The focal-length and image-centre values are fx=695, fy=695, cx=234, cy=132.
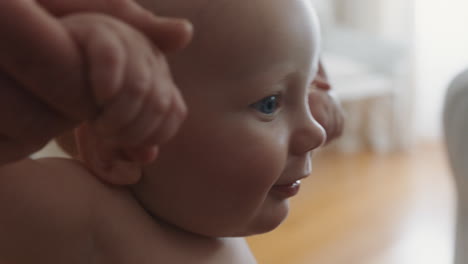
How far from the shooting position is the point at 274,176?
0.59 meters

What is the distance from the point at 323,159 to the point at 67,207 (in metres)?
2.20

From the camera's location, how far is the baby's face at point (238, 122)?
543 millimetres

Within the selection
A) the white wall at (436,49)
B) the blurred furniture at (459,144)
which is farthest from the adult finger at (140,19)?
the white wall at (436,49)

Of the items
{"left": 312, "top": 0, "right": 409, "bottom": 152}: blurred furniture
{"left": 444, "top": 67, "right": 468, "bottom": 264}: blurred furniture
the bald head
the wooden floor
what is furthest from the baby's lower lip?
{"left": 312, "top": 0, "right": 409, "bottom": 152}: blurred furniture

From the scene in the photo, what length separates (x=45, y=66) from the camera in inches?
15.6

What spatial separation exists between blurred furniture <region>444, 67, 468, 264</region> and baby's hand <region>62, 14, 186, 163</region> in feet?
1.91

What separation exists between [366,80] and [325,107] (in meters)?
1.79

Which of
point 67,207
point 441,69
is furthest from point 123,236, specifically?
point 441,69

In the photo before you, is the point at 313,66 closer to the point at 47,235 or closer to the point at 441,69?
the point at 47,235

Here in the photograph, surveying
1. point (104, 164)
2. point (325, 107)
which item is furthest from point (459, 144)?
point (104, 164)

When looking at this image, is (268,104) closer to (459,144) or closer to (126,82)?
(126,82)

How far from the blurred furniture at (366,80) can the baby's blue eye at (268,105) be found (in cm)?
169

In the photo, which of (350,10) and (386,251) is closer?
(386,251)

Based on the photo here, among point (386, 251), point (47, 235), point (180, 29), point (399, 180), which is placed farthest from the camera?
point (399, 180)
